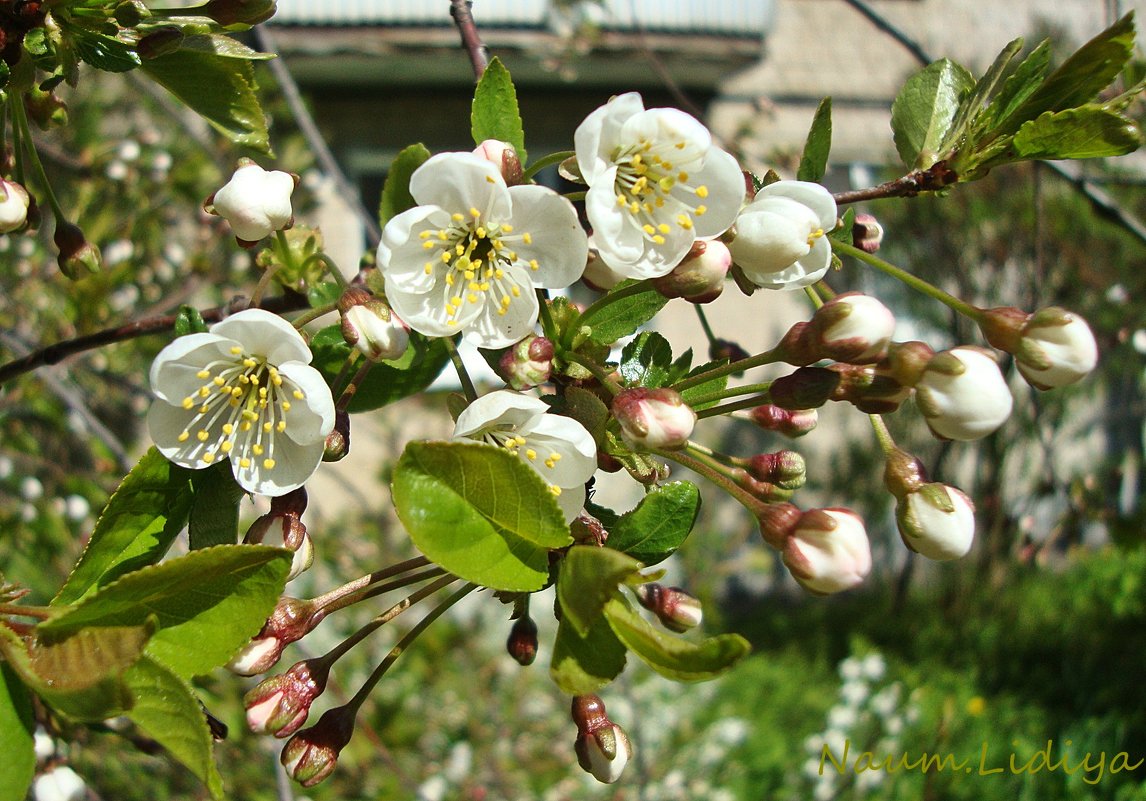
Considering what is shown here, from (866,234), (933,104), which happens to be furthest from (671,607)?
(933,104)

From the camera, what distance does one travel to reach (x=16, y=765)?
1.77 feet

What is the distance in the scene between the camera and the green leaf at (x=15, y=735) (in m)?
0.53

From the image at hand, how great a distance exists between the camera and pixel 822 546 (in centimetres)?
63

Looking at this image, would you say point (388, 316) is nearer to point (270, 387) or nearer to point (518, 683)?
point (270, 387)

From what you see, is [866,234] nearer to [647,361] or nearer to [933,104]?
[933,104]

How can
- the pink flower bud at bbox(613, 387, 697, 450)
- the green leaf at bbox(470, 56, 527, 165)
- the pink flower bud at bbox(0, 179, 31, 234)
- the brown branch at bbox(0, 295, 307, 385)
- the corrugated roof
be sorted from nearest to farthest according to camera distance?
the pink flower bud at bbox(613, 387, 697, 450), the green leaf at bbox(470, 56, 527, 165), the pink flower bud at bbox(0, 179, 31, 234), the brown branch at bbox(0, 295, 307, 385), the corrugated roof

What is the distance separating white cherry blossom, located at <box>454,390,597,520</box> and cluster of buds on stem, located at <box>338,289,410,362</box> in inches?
3.0

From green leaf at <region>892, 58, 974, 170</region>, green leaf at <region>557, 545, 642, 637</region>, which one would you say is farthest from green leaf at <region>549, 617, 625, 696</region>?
green leaf at <region>892, 58, 974, 170</region>

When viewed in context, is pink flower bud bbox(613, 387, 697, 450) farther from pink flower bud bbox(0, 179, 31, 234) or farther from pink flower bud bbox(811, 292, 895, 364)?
pink flower bud bbox(0, 179, 31, 234)

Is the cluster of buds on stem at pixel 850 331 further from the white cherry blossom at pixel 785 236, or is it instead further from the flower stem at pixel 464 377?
the flower stem at pixel 464 377

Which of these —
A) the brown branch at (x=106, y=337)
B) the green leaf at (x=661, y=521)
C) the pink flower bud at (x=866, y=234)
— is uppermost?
the pink flower bud at (x=866, y=234)

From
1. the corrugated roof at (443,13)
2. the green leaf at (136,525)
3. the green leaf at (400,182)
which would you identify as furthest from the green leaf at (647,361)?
the corrugated roof at (443,13)

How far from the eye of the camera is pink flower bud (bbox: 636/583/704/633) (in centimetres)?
69

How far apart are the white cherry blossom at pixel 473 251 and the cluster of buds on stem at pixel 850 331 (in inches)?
7.3
